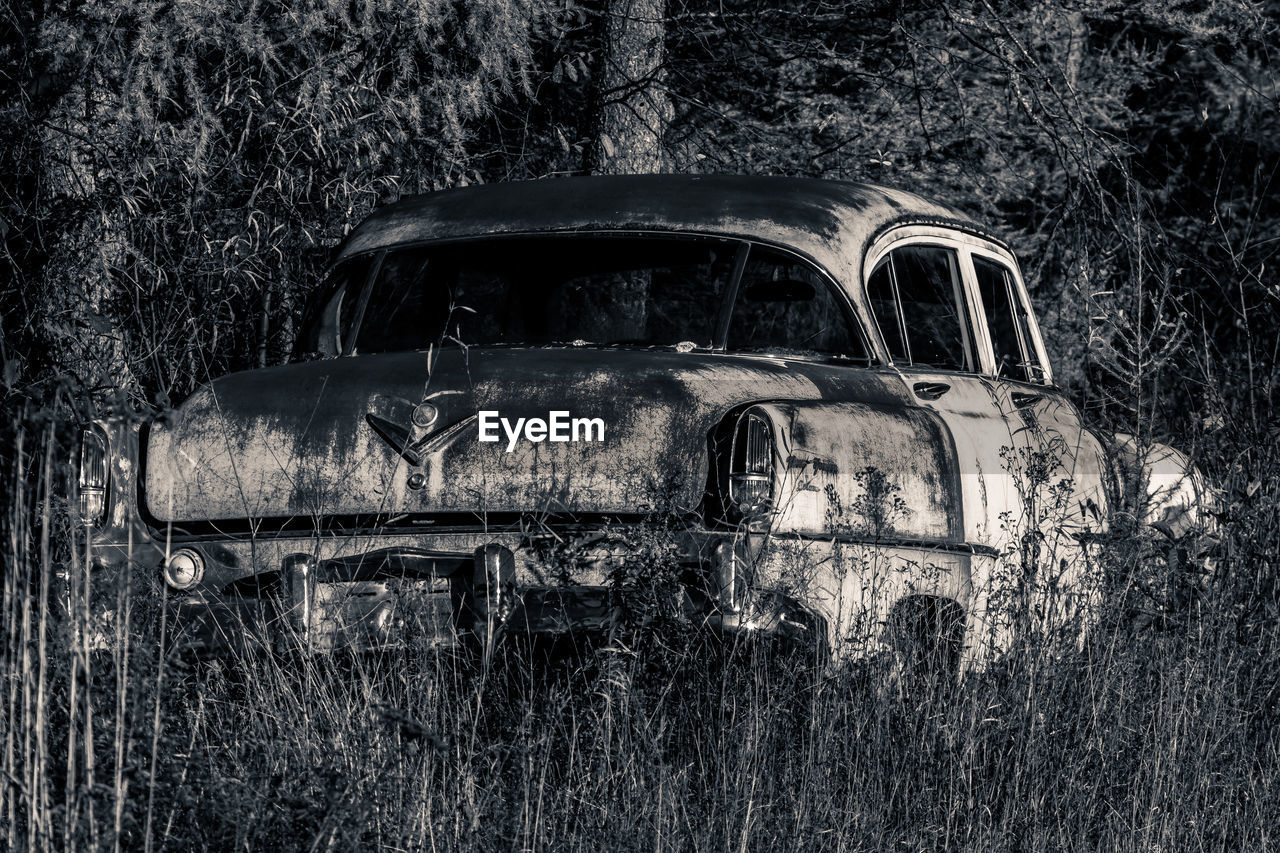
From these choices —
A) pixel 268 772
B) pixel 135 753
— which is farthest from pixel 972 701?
pixel 135 753

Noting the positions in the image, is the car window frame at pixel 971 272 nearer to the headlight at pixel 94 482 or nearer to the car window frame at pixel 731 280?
the car window frame at pixel 731 280

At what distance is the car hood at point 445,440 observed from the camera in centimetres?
395

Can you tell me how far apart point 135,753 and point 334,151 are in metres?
5.99

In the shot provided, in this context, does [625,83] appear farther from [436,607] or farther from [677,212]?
[436,607]

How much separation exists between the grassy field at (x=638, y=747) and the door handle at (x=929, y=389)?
2.94 ft

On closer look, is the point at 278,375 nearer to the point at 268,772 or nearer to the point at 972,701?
the point at 268,772

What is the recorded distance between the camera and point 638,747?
3434 mm

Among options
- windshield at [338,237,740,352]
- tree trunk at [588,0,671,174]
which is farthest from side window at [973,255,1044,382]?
tree trunk at [588,0,671,174]

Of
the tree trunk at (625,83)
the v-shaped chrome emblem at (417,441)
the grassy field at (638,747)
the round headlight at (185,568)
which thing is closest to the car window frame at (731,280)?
the v-shaped chrome emblem at (417,441)

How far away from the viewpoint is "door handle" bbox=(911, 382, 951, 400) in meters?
4.80

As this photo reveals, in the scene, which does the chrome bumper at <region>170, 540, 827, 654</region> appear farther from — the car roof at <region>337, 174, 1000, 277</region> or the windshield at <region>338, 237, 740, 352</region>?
the car roof at <region>337, 174, 1000, 277</region>

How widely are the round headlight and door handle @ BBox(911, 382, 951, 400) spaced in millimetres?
2187

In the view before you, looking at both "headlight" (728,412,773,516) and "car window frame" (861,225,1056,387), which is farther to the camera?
"car window frame" (861,225,1056,387)

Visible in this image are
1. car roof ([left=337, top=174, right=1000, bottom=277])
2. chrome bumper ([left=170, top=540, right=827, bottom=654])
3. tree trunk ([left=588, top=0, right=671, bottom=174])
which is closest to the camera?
chrome bumper ([left=170, top=540, right=827, bottom=654])
